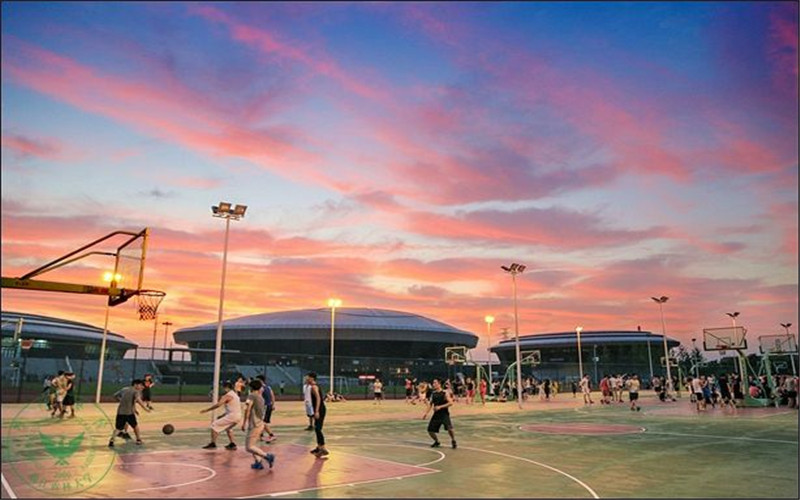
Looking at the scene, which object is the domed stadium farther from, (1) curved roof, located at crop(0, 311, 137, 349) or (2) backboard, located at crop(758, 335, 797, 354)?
(2) backboard, located at crop(758, 335, 797, 354)

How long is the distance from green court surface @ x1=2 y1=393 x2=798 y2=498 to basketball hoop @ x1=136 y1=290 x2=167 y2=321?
429 cm

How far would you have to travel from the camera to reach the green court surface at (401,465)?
10672mm

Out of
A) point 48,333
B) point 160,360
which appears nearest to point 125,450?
point 160,360

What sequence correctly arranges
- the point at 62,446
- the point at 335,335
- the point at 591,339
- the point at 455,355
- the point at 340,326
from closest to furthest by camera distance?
the point at 62,446, the point at 455,355, the point at 335,335, the point at 340,326, the point at 591,339

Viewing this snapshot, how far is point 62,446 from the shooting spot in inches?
476

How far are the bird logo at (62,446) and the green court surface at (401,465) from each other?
2 centimetres

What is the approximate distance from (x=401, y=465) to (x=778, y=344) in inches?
1725

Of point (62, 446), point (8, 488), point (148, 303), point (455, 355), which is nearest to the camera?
point (8, 488)

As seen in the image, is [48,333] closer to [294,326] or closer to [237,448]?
[294,326]

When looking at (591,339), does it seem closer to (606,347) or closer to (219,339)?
(606,347)

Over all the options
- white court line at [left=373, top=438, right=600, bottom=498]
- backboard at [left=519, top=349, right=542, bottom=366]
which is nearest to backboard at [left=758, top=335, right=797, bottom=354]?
backboard at [left=519, top=349, right=542, bottom=366]

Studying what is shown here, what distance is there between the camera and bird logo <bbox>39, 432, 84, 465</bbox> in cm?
1177

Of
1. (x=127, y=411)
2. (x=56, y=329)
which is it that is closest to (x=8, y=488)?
(x=127, y=411)

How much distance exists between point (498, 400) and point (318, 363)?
30.2 meters
